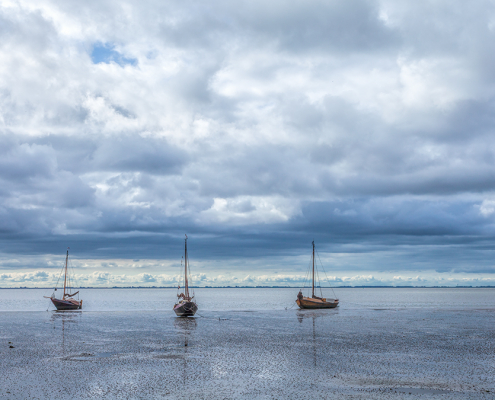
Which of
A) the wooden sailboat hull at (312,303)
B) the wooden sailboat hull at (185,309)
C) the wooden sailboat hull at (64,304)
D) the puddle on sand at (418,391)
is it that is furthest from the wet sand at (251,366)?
the wooden sailboat hull at (64,304)

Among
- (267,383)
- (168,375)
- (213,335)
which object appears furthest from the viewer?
(213,335)

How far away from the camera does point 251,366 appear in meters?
34.2

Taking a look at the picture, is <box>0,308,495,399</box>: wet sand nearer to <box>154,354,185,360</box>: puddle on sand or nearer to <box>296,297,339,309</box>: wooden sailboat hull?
<box>154,354,185,360</box>: puddle on sand

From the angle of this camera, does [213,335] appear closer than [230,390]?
No

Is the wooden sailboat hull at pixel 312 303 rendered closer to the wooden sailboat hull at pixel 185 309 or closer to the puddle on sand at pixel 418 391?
the wooden sailboat hull at pixel 185 309

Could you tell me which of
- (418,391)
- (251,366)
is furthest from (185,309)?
(418,391)

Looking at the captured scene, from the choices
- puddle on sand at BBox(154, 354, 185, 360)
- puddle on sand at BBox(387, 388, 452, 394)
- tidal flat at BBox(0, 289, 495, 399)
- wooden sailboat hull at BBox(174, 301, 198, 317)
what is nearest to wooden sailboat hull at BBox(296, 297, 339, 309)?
wooden sailboat hull at BBox(174, 301, 198, 317)

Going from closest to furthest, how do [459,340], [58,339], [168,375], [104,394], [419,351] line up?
[104,394], [168,375], [419,351], [459,340], [58,339]

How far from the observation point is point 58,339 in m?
52.8

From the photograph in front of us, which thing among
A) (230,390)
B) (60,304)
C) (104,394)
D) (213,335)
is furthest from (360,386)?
(60,304)

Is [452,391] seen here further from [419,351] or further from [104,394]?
[104,394]

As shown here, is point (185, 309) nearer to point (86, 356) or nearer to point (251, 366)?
point (86, 356)

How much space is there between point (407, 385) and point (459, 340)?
26.0 meters

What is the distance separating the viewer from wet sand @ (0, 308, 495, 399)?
2636 centimetres
